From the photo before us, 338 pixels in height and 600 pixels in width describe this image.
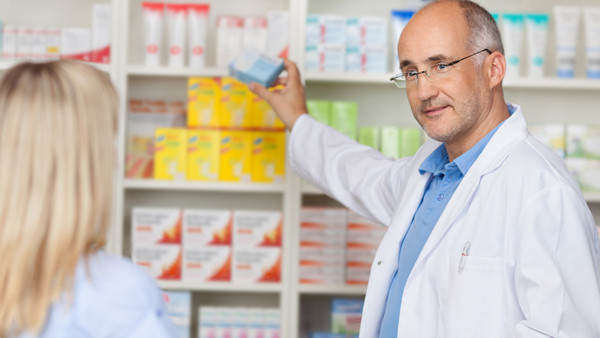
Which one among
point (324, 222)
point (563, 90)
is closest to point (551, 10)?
point (563, 90)

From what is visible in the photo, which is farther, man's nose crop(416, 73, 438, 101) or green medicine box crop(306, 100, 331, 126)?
green medicine box crop(306, 100, 331, 126)

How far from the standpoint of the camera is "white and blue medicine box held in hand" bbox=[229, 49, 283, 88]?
217 cm

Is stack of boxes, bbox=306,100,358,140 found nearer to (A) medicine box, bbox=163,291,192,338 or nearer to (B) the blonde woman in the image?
(A) medicine box, bbox=163,291,192,338

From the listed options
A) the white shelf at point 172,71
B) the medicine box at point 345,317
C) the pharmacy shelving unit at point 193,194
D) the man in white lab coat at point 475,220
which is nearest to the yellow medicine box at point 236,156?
the pharmacy shelving unit at point 193,194

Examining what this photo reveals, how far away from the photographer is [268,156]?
2670 millimetres

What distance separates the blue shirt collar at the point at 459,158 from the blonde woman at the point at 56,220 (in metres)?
0.91

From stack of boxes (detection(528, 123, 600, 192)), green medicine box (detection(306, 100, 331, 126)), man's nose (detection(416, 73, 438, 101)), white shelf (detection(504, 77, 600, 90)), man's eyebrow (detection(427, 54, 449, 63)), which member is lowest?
stack of boxes (detection(528, 123, 600, 192))

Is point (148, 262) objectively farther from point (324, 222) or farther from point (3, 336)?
point (3, 336)

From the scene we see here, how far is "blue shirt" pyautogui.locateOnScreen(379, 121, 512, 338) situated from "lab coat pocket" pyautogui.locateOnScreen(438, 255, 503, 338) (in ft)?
0.62

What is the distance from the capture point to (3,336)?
2.87 feet

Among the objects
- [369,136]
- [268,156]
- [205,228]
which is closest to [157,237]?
[205,228]

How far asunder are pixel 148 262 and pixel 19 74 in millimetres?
1852

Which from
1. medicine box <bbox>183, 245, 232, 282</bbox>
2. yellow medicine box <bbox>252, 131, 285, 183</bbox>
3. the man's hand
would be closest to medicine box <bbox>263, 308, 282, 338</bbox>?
medicine box <bbox>183, 245, 232, 282</bbox>

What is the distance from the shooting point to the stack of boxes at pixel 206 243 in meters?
2.66
